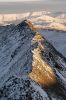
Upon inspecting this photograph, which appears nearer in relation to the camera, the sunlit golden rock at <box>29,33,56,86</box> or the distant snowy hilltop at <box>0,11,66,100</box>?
the distant snowy hilltop at <box>0,11,66,100</box>

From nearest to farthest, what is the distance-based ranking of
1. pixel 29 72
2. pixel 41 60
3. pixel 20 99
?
pixel 20 99, pixel 29 72, pixel 41 60

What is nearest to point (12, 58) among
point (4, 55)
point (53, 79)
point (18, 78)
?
point (4, 55)

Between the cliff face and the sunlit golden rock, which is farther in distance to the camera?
the sunlit golden rock

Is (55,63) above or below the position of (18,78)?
below

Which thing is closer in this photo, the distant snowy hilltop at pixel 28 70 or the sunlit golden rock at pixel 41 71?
the distant snowy hilltop at pixel 28 70

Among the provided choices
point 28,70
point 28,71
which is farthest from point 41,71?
point 28,71

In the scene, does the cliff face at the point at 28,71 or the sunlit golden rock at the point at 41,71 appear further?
the sunlit golden rock at the point at 41,71

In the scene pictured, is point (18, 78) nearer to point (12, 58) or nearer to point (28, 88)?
point (28, 88)

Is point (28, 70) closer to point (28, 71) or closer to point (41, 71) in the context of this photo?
point (28, 71)
